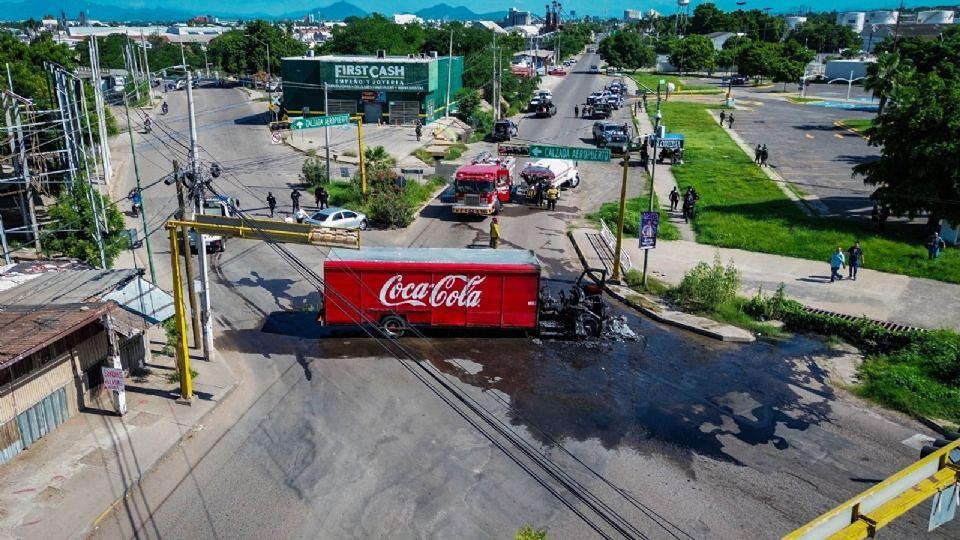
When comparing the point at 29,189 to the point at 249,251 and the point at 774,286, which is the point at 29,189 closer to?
the point at 249,251

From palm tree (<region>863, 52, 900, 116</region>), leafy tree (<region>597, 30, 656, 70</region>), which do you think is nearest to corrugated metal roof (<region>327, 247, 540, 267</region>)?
palm tree (<region>863, 52, 900, 116</region>)

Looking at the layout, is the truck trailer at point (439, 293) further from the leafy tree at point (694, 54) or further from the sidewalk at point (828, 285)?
the leafy tree at point (694, 54)

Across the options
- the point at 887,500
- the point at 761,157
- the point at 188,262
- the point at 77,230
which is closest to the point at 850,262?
the point at 761,157

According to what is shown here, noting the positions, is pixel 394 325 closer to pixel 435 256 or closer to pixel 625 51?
pixel 435 256

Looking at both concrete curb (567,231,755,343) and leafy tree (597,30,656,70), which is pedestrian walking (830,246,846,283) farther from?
leafy tree (597,30,656,70)

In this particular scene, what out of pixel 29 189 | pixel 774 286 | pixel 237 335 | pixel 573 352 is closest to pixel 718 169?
pixel 774 286
